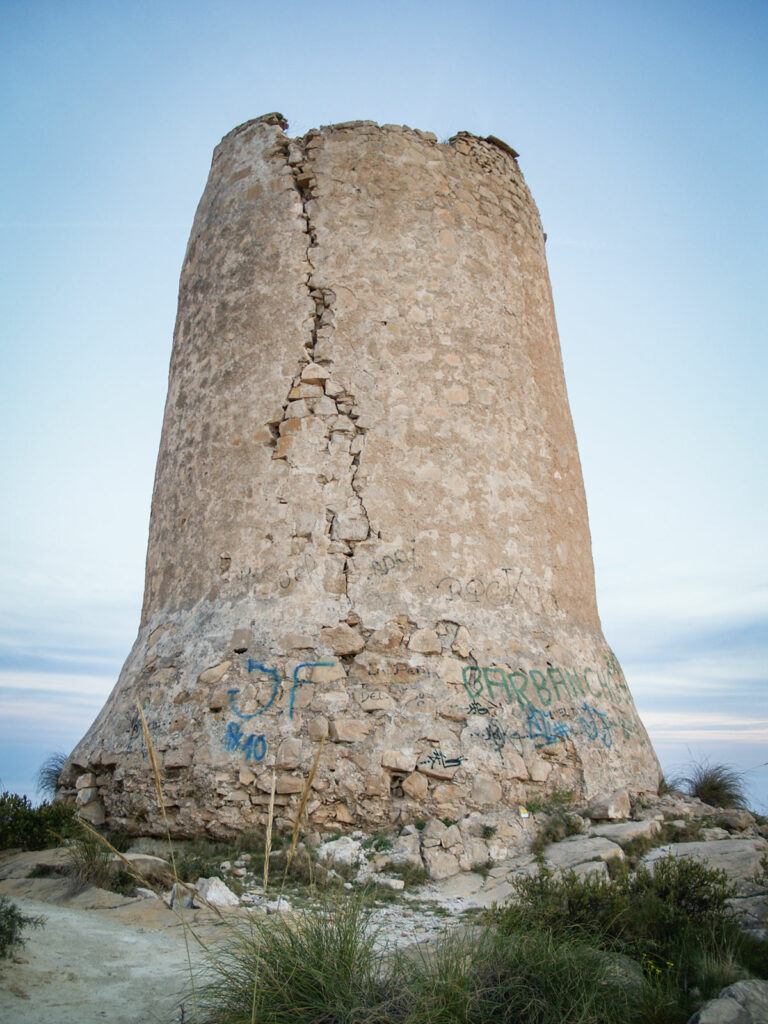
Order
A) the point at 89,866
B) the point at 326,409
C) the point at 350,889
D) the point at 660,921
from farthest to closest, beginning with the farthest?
the point at 326,409, the point at 89,866, the point at 350,889, the point at 660,921

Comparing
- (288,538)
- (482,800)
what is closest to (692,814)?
(482,800)

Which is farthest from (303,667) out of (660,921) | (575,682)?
(660,921)

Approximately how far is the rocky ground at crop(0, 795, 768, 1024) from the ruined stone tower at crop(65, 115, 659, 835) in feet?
0.85

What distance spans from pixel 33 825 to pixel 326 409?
362 centimetres

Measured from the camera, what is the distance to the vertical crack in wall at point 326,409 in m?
5.69

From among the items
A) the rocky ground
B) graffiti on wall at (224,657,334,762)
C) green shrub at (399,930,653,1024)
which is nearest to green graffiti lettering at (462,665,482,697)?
the rocky ground

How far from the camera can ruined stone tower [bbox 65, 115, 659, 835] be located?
202 inches

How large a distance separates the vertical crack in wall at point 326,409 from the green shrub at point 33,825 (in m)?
2.49

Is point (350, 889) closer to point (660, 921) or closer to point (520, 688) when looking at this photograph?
point (660, 921)

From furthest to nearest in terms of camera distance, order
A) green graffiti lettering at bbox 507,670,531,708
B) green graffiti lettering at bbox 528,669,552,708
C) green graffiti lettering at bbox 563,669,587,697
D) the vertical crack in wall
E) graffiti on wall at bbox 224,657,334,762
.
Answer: green graffiti lettering at bbox 563,669,587,697 < the vertical crack in wall < green graffiti lettering at bbox 528,669,552,708 < green graffiti lettering at bbox 507,670,531,708 < graffiti on wall at bbox 224,657,334,762

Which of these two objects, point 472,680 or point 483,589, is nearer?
point 472,680

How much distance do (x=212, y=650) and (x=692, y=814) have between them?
12.3 feet

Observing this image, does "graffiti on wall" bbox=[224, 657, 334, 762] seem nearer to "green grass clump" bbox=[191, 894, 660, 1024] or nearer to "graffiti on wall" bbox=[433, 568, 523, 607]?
"graffiti on wall" bbox=[433, 568, 523, 607]

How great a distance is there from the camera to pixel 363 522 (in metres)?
5.71
